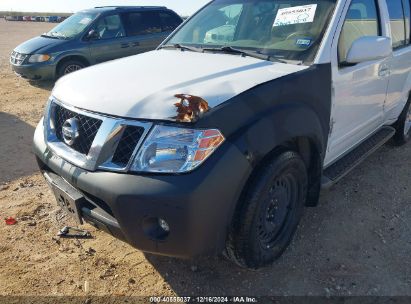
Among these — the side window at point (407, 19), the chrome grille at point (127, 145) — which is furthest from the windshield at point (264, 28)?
the side window at point (407, 19)

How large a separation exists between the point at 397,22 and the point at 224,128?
9.33 ft

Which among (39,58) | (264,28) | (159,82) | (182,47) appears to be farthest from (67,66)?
(159,82)

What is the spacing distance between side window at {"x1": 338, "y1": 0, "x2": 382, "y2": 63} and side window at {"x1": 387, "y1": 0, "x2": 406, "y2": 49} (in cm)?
36

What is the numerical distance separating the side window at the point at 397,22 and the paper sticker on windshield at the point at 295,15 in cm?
118

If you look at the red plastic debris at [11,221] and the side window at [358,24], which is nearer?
the side window at [358,24]

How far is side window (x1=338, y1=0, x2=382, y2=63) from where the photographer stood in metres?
2.96

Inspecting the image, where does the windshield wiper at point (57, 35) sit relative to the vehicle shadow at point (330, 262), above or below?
below

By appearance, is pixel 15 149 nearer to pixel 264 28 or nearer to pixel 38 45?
pixel 264 28

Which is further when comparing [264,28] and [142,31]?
[142,31]

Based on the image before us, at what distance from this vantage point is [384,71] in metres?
3.58

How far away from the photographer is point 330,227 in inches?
126

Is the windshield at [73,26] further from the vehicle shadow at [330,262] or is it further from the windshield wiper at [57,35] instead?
the vehicle shadow at [330,262]

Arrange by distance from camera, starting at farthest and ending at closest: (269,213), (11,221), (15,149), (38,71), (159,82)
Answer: (38,71)
(15,149)
(11,221)
(269,213)
(159,82)

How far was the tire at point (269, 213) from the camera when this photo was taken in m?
2.27
